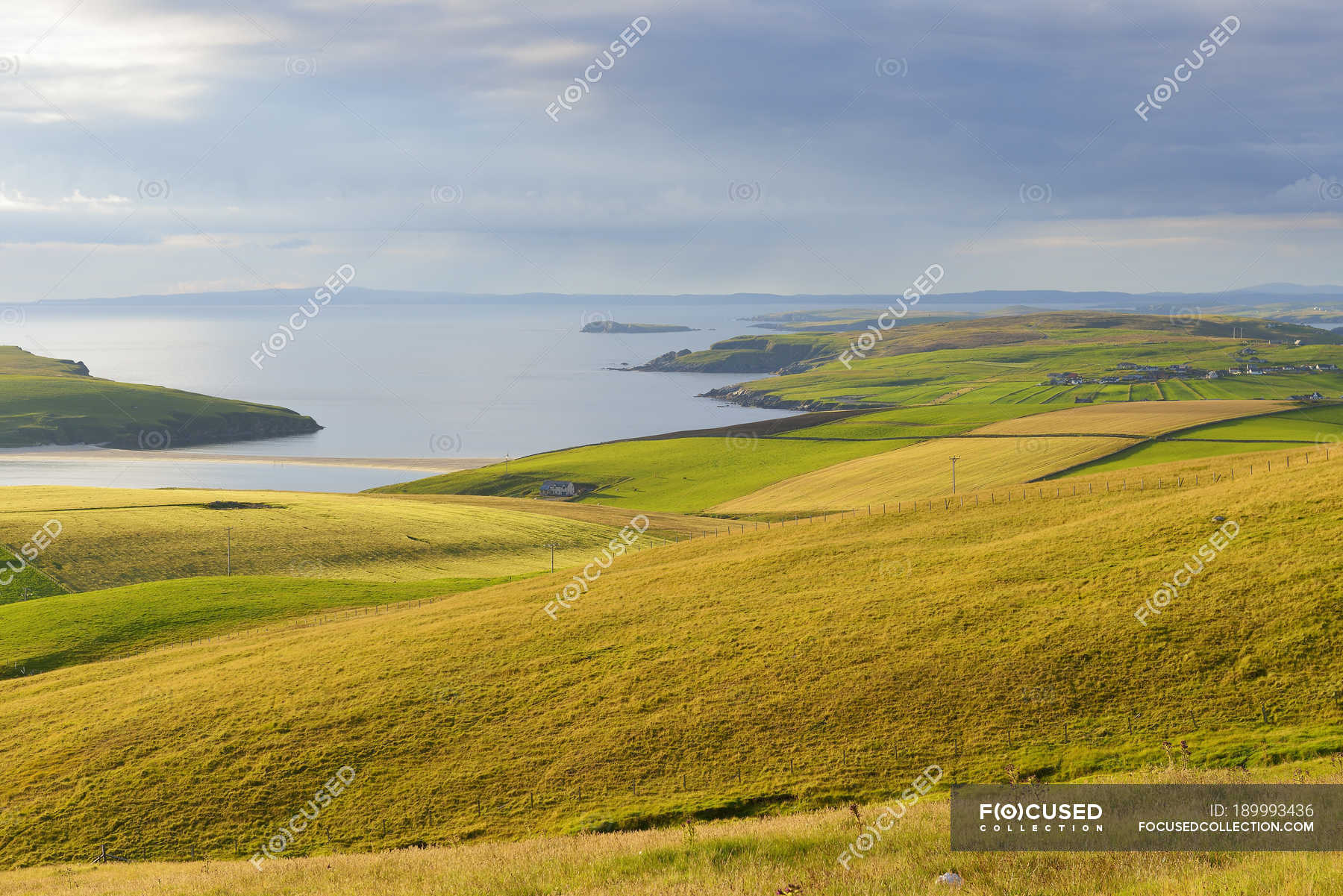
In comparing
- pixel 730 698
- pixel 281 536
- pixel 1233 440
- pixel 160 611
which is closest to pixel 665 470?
pixel 281 536

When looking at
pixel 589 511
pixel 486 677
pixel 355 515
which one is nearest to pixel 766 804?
pixel 486 677

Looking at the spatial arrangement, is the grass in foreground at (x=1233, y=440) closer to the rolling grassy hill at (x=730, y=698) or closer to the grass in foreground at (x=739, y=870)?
the rolling grassy hill at (x=730, y=698)

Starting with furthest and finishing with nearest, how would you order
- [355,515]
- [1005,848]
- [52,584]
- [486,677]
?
[355,515]
[52,584]
[486,677]
[1005,848]

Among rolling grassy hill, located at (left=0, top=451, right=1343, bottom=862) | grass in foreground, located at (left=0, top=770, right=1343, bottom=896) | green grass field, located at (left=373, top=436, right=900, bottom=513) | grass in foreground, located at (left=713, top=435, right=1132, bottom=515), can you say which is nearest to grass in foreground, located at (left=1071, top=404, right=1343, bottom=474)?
grass in foreground, located at (left=713, top=435, right=1132, bottom=515)

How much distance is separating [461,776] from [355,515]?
70908 mm

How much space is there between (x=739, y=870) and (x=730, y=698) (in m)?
16.4

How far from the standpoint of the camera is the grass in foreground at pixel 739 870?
1243 centimetres

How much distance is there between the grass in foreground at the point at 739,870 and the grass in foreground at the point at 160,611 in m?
32.3

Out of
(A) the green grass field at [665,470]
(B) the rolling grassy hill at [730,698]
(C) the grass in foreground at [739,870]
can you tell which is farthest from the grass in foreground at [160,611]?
(A) the green grass field at [665,470]

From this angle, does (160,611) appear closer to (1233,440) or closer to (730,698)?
(730,698)

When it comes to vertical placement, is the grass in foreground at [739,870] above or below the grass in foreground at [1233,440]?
below

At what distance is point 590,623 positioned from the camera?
4212 cm

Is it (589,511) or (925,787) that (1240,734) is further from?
(589,511)

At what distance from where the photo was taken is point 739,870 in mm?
15484
